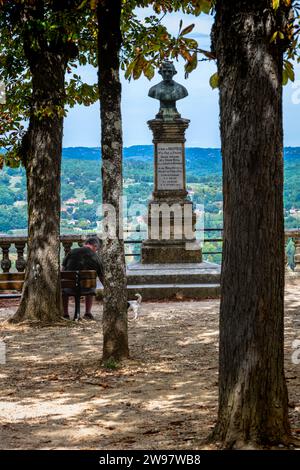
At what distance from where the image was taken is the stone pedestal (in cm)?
2023

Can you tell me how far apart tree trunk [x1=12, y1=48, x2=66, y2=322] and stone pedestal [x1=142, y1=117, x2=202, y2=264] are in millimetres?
6072

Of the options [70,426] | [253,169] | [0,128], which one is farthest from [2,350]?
[253,169]

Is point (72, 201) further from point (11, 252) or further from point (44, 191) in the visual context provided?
point (44, 191)

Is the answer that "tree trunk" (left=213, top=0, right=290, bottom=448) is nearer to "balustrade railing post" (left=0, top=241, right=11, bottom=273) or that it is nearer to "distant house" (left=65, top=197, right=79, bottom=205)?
"balustrade railing post" (left=0, top=241, right=11, bottom=273)

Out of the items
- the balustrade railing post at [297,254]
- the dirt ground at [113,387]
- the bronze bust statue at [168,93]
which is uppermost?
the bronze bust statue at [168,93]

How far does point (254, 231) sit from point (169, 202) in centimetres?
1509

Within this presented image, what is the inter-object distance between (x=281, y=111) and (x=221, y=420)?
225 cm

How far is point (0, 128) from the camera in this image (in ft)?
52.1

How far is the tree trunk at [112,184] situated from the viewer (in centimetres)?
1002

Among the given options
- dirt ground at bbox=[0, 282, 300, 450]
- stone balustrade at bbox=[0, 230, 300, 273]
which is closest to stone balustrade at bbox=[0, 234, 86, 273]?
stone balustrade at bbox=[0, 230, 300, 273]

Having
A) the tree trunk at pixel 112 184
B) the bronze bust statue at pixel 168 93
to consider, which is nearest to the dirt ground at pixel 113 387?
the tree trunk at pixel 112 184

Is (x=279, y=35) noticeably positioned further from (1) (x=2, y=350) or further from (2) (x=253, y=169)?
(1) (x=2, y=350)

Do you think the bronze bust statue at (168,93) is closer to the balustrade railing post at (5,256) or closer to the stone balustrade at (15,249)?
the stone balustrade at (15,249)

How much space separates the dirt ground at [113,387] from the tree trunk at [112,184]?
0.40 m
